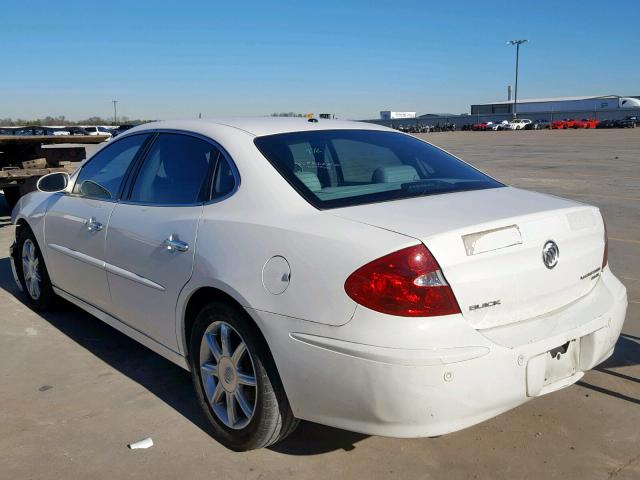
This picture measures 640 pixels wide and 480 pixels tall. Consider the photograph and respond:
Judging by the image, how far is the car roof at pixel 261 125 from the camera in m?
3.55

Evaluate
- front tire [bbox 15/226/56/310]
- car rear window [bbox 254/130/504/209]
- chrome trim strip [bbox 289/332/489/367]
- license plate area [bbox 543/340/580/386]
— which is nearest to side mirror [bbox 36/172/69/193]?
front tire [bbox 15/226/56/310]

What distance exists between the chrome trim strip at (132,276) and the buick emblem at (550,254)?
1896 mm

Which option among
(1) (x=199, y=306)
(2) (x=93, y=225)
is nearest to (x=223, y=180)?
(1) (x=199, y=306)

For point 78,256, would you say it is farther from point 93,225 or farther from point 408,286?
point 408,286

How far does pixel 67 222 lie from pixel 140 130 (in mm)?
905

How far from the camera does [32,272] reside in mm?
5336

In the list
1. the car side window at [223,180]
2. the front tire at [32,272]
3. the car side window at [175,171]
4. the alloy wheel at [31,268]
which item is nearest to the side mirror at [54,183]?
the front tire at [32,272]

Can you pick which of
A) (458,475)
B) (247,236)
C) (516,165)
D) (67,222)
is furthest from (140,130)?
(516,165)

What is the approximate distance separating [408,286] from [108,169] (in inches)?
106

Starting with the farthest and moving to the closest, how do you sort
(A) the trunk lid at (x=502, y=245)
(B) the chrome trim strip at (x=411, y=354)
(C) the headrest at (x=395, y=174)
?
1. (C) the headrest at (x=395, y=174)
2. (A) the trunk lid at (x=502, y=245)
3. (B) the chrome trim strip at (x=411, y=354)

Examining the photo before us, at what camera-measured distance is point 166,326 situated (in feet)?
11.4

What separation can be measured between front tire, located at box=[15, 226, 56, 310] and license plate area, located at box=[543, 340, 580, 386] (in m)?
3.84

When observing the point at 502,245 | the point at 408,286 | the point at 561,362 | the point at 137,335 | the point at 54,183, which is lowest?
the point at 137,335

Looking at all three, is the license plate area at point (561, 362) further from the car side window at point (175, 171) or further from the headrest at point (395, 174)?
the car side window at point (175, 171)
